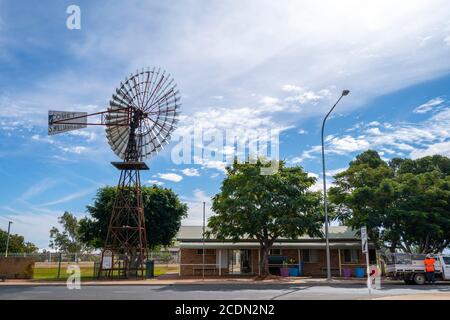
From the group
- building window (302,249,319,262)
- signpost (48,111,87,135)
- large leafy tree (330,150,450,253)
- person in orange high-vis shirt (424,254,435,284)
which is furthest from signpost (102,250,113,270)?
person in orange high-vis shirt (424,254,435,284)

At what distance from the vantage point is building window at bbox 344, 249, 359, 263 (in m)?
34.5

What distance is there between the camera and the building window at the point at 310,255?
1396 inches

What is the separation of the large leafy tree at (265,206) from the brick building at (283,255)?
10.4 ft

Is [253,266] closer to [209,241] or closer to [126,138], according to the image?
[209,241]

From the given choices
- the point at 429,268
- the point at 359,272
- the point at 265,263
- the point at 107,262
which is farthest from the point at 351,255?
the point at 107,262

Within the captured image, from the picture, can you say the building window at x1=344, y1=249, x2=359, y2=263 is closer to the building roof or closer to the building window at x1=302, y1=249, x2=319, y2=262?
the building roof

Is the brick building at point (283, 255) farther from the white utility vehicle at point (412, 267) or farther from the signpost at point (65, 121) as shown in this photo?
the signpost at point (65, 121)

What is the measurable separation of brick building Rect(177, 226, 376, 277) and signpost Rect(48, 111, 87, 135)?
521 inches

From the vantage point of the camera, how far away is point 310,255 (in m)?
35.6

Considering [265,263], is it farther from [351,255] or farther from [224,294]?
[224,294]

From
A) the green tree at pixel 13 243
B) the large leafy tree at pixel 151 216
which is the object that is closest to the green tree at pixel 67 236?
the green tree at pixel 13 243
